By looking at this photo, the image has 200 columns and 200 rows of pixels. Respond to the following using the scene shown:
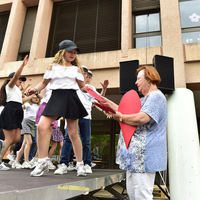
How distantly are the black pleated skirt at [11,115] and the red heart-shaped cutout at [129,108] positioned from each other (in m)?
2.14

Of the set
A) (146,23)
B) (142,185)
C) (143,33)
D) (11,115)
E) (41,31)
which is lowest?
(142,185)

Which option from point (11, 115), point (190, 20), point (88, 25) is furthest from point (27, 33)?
point (190, 20)

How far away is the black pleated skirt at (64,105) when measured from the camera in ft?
7.11

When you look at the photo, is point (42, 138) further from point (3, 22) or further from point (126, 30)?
point (3, 22)

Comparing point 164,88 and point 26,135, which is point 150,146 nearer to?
point 164,88

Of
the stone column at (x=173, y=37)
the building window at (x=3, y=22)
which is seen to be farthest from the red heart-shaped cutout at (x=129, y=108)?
the building window at (x=3, y=22)

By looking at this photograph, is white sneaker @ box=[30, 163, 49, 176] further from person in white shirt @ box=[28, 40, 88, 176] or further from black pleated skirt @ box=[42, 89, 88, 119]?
black pleated skirt @ box=[42, 89, 88, 119]

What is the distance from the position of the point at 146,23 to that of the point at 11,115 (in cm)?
632

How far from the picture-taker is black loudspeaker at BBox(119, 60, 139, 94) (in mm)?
2953

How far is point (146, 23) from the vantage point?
7250 millimetres

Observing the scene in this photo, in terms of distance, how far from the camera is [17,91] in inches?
129

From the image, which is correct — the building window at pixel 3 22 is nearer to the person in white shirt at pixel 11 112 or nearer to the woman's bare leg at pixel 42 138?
the person in white shirt at pixel 11 112

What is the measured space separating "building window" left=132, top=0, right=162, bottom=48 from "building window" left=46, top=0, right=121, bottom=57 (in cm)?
71

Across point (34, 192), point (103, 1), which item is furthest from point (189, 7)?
point (34, 192)
